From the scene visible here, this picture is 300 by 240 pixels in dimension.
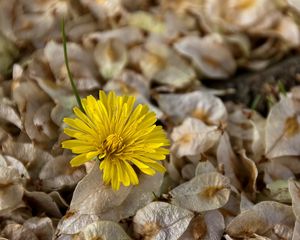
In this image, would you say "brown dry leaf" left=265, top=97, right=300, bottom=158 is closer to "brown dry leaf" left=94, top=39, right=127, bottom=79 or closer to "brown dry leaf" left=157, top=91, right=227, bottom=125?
"brown dry leaf" left=157, top=91, right=227, bottom=125

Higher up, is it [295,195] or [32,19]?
[32,19]

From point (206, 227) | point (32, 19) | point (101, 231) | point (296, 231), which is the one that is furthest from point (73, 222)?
point (32, 19)

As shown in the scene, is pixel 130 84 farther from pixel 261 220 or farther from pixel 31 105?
pixel 261 220

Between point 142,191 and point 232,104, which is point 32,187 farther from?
point 232,104

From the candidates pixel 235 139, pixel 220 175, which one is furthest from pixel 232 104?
Answer: pixel 220 175

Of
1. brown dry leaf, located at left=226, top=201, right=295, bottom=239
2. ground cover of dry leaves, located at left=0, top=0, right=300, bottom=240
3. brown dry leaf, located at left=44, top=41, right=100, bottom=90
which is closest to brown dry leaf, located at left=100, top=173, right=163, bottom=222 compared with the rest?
ground cover of dry leaves, located at left=0, top=0, right=300, bottom=240

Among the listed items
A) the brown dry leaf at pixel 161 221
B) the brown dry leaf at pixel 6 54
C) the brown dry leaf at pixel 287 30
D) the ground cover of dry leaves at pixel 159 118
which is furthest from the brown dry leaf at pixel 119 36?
the brown dry leaf at pixel 161 221
